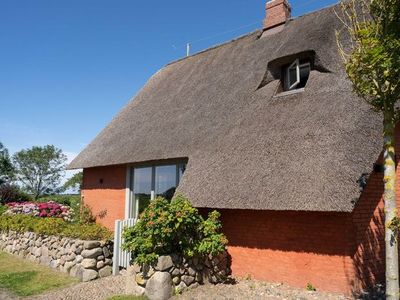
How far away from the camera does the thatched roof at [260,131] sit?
6855 mm

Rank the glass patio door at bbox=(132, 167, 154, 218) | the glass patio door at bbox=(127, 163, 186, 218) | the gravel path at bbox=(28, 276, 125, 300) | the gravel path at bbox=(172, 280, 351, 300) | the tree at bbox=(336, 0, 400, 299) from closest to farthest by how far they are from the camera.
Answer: the tree at bbox=(336, 0, 400, 299)
the gravel path at bbox=(172, 280, 351, 300)
the gravel path at bbox=(28, 276, 125, 300)
the glass patio door at bbox=(127, 163, 186, 218)
the glass patio door at bbox=(132, 167, 154, 218)

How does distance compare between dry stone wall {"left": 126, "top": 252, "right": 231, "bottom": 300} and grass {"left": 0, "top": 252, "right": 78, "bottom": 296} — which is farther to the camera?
grass {"left": 0, "top": 252, "right": 78, "bottom": 296}

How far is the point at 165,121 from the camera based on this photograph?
12.1 m

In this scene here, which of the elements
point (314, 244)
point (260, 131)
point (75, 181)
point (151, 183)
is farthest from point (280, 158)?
point (75, 181)

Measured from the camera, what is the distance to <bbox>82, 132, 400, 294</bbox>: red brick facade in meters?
6.93

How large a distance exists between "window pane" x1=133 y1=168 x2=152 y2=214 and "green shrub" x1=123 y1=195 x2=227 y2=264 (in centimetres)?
450

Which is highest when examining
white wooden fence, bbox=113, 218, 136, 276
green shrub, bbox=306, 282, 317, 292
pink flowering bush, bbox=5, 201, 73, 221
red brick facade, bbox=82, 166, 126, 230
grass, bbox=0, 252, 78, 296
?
red brick facade, bbox=82, 166, 126, 230

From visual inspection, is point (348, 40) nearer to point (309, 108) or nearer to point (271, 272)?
point (309, 108)

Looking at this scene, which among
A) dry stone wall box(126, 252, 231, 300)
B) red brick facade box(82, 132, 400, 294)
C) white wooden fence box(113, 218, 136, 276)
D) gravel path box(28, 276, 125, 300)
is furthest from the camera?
white wooden fence box(113, 218, 136, 276)

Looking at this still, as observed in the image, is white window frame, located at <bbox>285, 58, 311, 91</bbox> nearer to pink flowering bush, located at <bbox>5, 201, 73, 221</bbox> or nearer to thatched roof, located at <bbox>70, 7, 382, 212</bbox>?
thatched roof, located at <bbox>70, 7, 382, 212</bbox>

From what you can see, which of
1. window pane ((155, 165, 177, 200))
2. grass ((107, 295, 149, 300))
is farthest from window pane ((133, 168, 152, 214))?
grass ((107, 295, 149, 300))

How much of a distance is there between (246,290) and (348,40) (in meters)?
6.54

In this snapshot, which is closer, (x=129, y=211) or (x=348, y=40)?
(x=348, y=40)

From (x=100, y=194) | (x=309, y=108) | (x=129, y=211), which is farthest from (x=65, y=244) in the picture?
(x=309, y=108)
